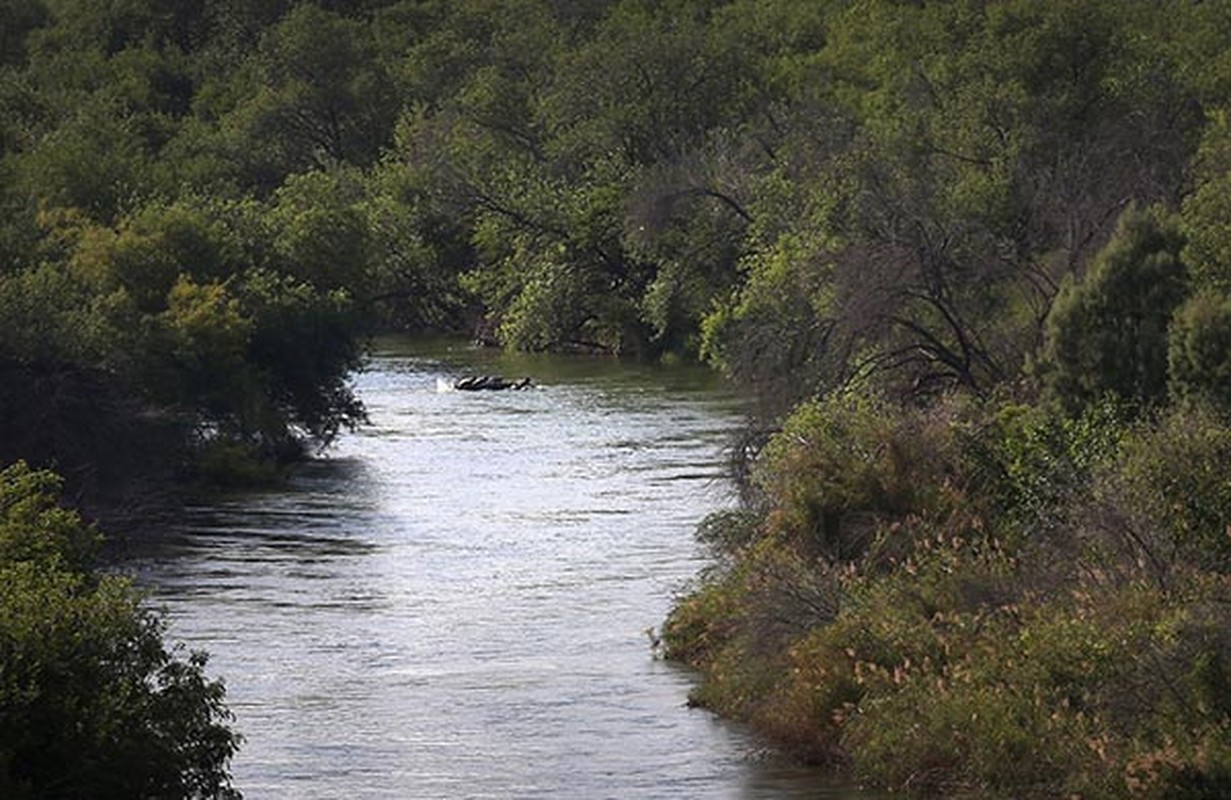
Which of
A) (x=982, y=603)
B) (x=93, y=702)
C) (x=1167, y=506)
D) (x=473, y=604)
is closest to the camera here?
(x=93, y=702)

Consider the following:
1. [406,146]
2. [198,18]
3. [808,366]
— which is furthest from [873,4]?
[808,366]

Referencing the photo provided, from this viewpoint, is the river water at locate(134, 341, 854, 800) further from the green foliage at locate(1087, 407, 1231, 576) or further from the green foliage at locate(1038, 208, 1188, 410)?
the green foliage at locate(1038, 208, 1188, 410)

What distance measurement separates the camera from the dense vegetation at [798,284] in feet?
116

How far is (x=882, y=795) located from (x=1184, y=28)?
64686 mm

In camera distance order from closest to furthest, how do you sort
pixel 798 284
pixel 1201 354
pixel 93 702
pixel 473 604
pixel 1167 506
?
1. pixel 93 702
2. pixel 1167 506
3. pixel 1201 354
4. pixel 473 604
5. pixel 798 284

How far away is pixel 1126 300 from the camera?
147 ft

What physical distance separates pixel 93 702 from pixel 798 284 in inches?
1400

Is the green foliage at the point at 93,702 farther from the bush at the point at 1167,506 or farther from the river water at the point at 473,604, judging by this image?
the bush at the point at 1167,506

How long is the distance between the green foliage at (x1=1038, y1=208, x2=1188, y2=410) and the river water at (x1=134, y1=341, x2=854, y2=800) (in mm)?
7548

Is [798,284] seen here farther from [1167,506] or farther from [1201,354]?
[1167,506]

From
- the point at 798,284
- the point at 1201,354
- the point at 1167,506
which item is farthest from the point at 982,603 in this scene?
the point at 798,284

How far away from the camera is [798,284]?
202 feet

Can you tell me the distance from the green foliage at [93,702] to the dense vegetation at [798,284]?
9030 millimetres

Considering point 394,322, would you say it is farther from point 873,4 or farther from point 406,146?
point 873,4
